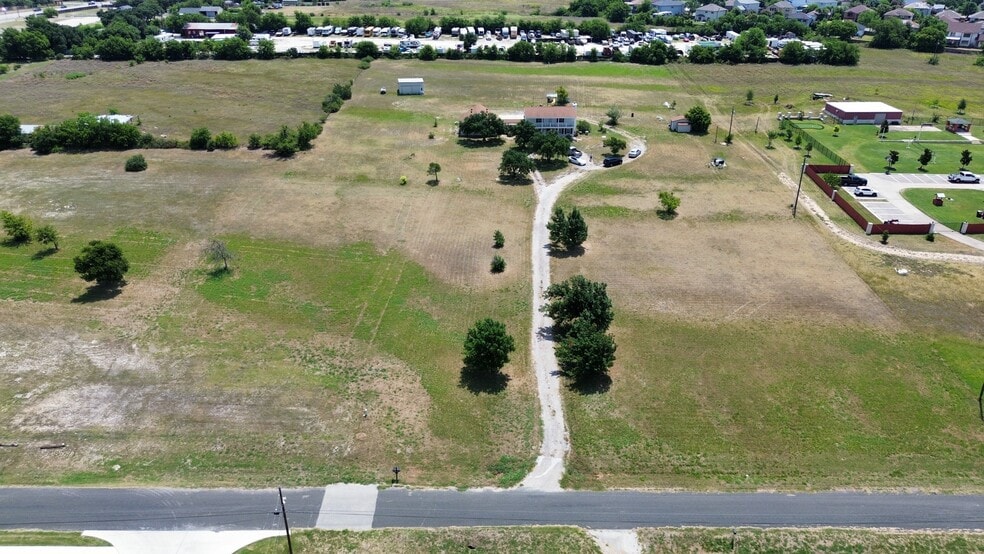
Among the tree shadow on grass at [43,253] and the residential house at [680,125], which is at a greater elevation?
the residential house at [680,125]

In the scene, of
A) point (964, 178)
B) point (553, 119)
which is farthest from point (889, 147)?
point (553, 119)

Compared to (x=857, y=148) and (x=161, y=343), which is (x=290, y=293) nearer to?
(x=161, y=343)

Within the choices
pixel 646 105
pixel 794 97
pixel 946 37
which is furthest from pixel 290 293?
pixel 946 37

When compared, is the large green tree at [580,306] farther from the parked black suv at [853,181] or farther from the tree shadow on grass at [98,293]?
the parked black suv at [853,181]

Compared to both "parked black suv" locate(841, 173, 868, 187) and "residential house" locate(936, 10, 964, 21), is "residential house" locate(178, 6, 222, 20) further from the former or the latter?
"residential house" locate(936, 10, 964, 21)

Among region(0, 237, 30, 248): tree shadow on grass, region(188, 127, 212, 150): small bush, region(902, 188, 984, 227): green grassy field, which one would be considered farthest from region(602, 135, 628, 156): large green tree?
region(0, 237, 30, 248): tree shadow on grass

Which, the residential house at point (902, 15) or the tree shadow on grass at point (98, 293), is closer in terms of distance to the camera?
the tree shadow on grass at point (98, 293)

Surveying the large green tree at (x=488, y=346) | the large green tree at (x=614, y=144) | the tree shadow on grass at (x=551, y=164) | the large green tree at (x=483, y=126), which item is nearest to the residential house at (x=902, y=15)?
the large green tree at (x=614, y=144)
